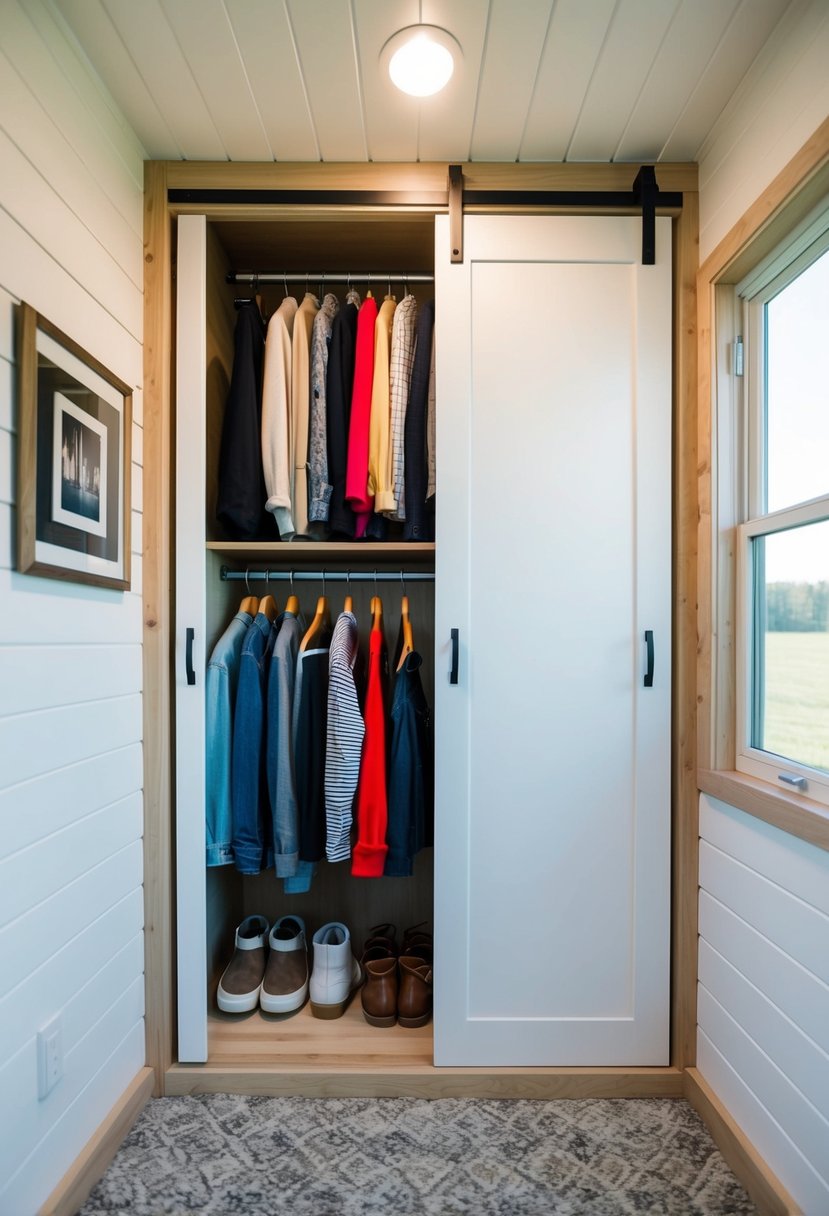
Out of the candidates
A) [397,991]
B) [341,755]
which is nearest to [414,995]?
[397,991]

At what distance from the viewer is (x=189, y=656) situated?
1.78 meters

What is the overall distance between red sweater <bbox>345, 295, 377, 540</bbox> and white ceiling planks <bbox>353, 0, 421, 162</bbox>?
14.1 inches

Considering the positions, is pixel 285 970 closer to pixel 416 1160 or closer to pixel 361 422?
pixel 416 1160

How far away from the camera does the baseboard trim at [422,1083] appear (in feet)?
5.69

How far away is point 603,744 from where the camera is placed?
5.84 ft

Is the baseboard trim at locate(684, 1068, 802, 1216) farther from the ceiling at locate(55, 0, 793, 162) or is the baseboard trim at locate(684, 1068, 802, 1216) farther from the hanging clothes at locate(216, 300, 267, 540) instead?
the ceiling at locate(55, 0, 793, 162)

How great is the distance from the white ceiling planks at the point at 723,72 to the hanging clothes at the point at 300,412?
3.45ft

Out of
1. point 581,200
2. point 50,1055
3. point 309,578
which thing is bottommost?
point 50,1055

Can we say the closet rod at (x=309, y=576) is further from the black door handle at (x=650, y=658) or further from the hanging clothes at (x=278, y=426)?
the black door handle at (x=650, y=658)

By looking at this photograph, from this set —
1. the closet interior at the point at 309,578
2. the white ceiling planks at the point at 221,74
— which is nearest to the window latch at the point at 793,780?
the closet interior at the point at 309,578

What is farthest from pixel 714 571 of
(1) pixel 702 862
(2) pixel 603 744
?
(1) pixel 702 862

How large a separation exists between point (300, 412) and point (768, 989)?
1753 mm

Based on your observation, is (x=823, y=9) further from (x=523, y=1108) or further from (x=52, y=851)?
(x=523, y=1108)

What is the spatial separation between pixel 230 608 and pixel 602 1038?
1.54 m
